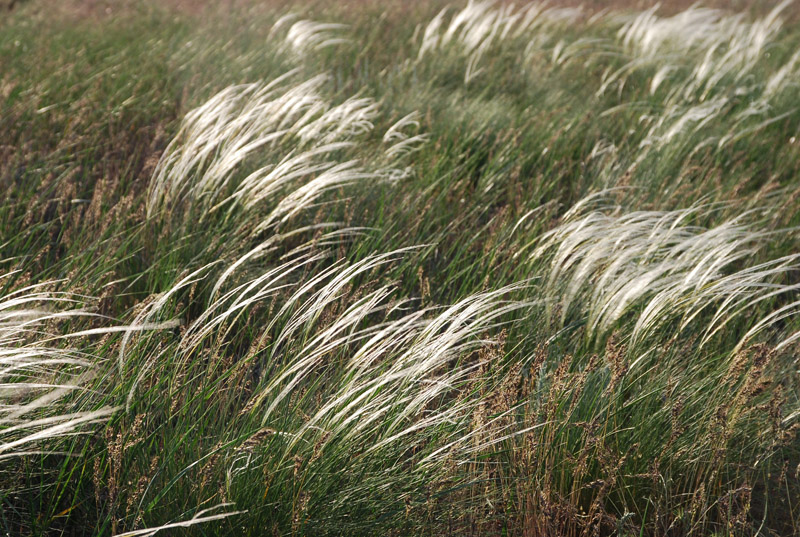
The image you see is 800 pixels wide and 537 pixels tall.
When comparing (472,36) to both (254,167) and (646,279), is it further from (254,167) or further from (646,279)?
(646,279)

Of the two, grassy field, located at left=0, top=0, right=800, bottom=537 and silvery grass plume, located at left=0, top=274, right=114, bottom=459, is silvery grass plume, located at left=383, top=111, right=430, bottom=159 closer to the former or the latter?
grassy field, located at left=0, top=0, right=800, bottom=537

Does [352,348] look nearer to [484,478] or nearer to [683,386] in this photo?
[484,478]

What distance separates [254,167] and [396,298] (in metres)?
0.92

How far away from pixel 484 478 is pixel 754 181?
240cm

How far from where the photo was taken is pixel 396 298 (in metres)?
2.34

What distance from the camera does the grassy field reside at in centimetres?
149

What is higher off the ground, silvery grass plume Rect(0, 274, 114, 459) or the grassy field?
silvery grass plume Rect(0, 274, 114, 459)

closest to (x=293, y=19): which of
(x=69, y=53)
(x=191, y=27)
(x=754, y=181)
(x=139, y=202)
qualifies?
(x=191, y=27)

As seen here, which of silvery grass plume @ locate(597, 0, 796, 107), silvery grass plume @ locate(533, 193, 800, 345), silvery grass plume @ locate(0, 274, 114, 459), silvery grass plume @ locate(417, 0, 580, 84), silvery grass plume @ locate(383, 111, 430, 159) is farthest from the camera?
silvery grass plume @ locate(417, 0, 580, 84)

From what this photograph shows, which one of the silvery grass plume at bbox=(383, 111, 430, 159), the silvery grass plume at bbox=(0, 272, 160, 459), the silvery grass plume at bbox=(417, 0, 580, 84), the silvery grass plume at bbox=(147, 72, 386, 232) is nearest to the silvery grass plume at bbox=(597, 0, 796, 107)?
the silvery grass plume at bbox=(417, 0, 580, 84)

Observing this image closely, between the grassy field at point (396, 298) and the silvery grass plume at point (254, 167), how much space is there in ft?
0.06

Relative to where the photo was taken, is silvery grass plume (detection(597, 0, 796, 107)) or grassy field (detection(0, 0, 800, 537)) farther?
silvery grass plume (detection(597, 0, 796, 107))

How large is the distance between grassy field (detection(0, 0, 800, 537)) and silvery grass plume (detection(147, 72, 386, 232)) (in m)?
0.02

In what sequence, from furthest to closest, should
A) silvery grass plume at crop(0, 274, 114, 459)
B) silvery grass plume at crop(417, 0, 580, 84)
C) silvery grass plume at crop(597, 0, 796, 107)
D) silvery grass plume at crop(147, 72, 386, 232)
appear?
silvery grass plume at crop(417, 0, 580, 84) < silvery grass plume at crop(597, 0, 796, 107) < silvery grass plume at crop(147, 72, 386, 232) < silvery grass plume at crop(0, 274, 114, 459)
